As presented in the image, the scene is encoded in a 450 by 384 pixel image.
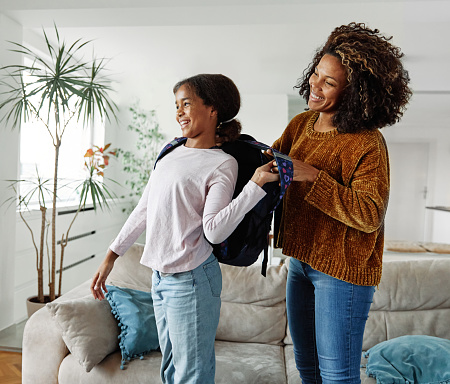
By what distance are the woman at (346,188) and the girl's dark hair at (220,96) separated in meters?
0.25

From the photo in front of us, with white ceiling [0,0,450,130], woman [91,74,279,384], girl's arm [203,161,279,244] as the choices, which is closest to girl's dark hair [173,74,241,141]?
woman [91,74,279,384]

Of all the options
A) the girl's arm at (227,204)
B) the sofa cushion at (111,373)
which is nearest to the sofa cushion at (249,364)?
the sofa cushion at (111,373)

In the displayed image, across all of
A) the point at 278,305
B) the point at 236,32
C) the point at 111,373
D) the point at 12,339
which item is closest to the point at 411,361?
the point at 278,305

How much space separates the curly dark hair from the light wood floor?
2520 millimetres

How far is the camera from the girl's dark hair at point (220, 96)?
55.3 inches

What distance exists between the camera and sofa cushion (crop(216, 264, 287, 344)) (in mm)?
Answer: 2463

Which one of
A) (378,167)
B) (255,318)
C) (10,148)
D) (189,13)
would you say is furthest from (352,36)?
(10,148)

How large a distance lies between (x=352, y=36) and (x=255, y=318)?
1.65m

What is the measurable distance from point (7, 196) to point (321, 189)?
3112mm

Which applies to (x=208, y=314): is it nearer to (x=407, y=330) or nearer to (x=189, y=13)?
(x=407, y=330)

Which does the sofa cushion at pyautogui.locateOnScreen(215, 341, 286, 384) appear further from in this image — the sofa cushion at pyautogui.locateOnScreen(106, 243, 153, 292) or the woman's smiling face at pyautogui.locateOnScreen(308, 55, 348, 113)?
the woman's smiling face at pyautogui.locateOnScreen(308, 55, 348, 113)

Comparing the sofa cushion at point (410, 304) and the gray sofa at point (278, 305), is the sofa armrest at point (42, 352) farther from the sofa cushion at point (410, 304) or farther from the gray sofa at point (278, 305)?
the sofa cushion at point (410, 304)

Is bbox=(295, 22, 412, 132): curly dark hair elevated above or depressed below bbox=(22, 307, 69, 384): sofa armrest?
above

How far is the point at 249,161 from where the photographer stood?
1423 millimetres
